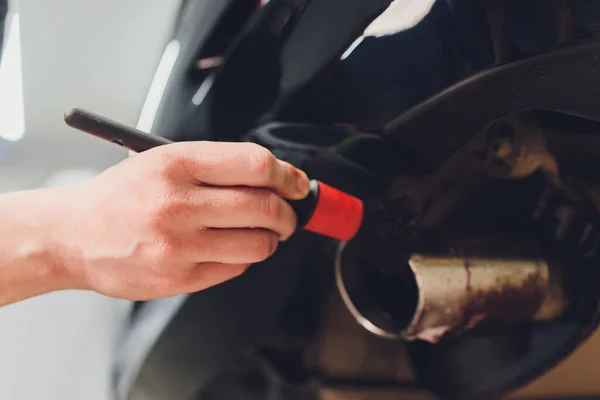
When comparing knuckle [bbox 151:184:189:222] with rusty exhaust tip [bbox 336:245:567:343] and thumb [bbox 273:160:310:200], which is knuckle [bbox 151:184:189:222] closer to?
thumb [bbox 273:160:310:200]

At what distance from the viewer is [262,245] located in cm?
44

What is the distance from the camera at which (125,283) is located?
0.46 meters

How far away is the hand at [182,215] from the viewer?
41cm

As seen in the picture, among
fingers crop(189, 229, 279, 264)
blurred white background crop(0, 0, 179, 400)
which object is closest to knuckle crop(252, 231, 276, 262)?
fingers crop(189, 229, 279, 264)

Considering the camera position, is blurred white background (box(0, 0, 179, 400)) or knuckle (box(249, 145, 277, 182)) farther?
blurred white background (box(0, 0, 179, 400))

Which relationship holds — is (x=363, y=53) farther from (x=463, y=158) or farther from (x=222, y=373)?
(x=222, y=373)

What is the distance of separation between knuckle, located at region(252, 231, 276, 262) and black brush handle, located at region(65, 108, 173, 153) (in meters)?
0.10

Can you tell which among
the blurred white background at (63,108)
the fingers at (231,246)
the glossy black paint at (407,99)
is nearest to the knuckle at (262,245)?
the fingers at (231,246)

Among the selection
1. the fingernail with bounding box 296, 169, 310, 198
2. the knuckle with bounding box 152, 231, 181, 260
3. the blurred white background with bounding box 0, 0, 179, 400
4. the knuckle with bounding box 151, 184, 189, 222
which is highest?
the fingernail with bounding box 296, 169, 310, 198

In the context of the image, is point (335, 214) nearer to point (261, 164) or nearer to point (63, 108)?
point (261, 164)

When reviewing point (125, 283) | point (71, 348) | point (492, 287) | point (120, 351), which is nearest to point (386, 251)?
point (492, 287)

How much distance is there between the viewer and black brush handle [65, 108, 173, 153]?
0.39 m

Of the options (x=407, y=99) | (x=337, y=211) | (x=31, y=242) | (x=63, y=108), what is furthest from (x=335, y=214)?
(x=63, y=108)

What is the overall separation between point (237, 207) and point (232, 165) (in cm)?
3
